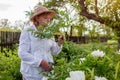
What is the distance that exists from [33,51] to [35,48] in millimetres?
38

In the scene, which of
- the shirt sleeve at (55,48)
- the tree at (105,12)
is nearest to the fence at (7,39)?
the tree at (105,12)

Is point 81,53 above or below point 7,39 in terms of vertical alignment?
above

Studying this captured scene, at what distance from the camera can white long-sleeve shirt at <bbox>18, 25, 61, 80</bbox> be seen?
3766 millimetres

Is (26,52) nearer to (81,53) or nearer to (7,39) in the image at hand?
(81,53)

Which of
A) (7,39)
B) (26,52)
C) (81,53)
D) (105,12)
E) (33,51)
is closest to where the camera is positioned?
(26,52)

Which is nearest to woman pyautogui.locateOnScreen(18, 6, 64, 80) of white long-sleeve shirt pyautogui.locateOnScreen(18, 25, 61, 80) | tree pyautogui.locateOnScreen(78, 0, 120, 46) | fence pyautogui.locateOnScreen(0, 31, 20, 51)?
white long-sleeve shirt pyautogui.locateOnScreen(18, 25, 61, 80)

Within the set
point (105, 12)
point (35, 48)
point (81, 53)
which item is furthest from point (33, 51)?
point (105, 12)

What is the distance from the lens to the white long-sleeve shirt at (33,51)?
3766mm

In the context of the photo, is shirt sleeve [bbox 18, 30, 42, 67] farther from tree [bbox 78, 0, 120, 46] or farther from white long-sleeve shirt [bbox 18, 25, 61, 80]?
tree [bbox 78, 0, 120, 46]

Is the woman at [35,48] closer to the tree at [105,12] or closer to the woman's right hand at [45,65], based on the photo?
the woman's right hand at [45,65]

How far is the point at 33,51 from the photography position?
387cm

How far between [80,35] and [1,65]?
2185 centimetres

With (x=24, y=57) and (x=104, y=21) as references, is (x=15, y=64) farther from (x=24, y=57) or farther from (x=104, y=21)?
(x=104, y=21)

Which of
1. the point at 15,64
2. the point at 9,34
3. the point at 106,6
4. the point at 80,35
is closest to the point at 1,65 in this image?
the point at 15,64
